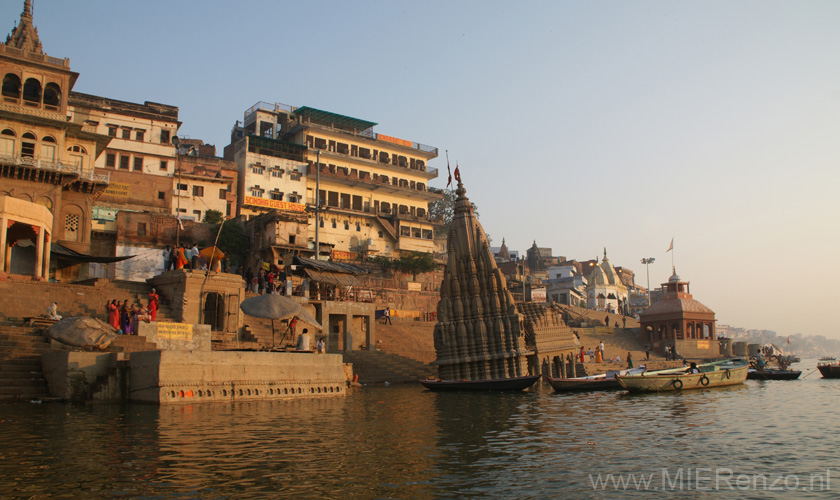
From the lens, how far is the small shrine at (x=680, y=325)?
6400cm

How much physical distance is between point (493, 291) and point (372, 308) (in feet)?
35.0

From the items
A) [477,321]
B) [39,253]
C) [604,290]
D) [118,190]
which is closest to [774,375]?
[477,321]

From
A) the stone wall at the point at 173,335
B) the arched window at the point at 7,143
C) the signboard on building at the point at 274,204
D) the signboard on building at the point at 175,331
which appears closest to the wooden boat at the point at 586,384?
the stone wall at the point at 173,335

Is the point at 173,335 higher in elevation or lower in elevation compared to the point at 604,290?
lower

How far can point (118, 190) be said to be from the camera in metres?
50.4

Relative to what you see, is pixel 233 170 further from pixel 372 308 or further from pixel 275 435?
pixel 275 435

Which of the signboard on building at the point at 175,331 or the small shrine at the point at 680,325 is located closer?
the signboard on building at the point at 175,331

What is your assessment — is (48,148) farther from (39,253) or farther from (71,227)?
(39,253)

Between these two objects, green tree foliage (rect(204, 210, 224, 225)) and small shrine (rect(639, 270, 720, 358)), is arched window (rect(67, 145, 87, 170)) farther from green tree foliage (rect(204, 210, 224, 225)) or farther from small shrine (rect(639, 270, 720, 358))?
small shrine (rect(639, 270, 720, 358))

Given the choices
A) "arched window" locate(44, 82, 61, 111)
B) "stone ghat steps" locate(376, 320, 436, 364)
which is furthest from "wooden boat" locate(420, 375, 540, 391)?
"arched window" locate(44, 82, 61, 111)

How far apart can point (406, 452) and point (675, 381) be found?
19792 millimetres

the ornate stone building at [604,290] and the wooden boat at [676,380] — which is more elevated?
the ornate stone building at [604,290]

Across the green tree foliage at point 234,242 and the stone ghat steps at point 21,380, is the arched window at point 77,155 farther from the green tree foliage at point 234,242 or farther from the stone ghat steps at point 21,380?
the stone ghat steps at point 21,380

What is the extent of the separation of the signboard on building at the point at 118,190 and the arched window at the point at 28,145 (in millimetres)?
10886
